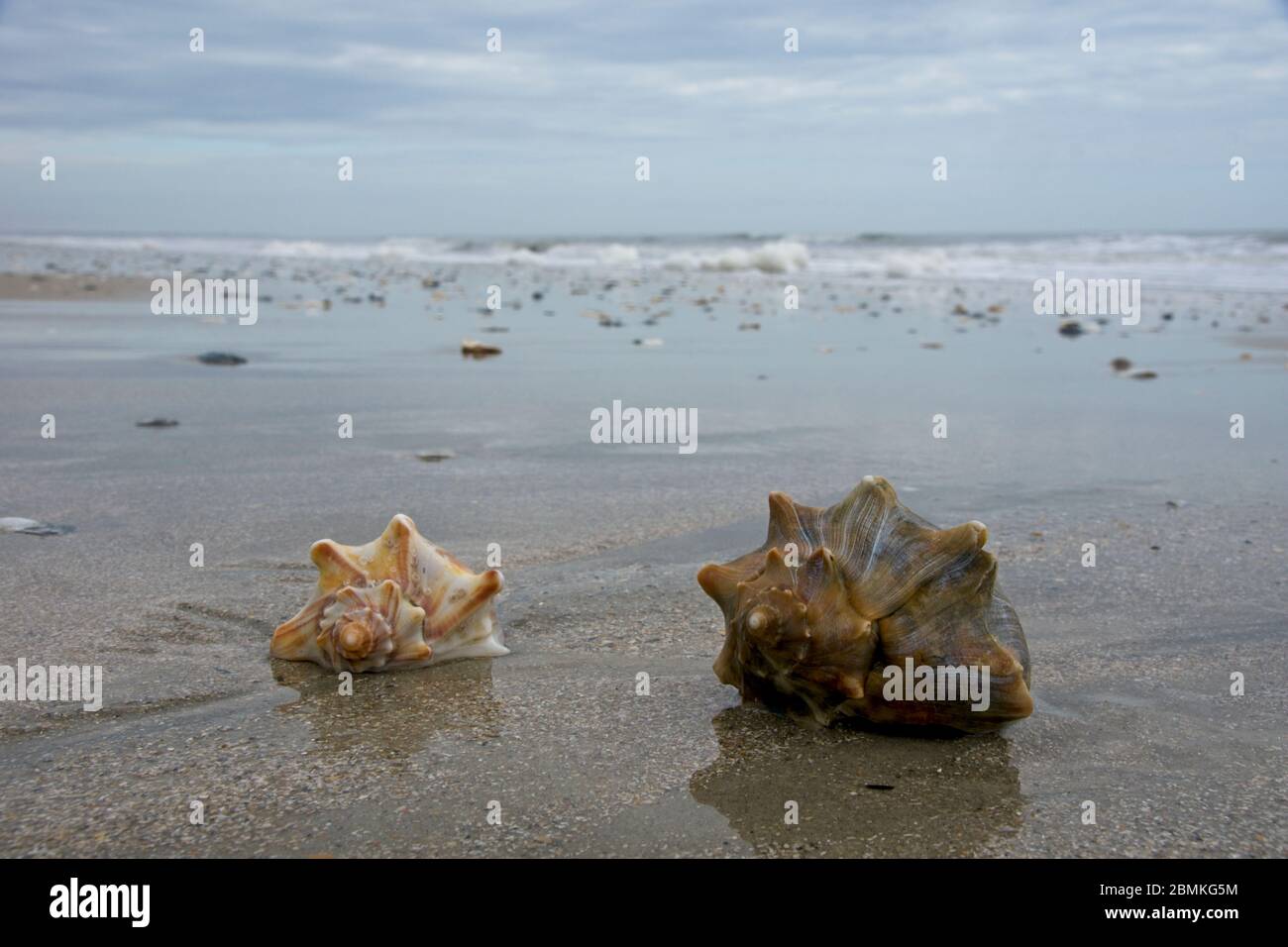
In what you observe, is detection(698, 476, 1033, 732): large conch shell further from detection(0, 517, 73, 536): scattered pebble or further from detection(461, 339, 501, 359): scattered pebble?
detection(461, 339, 501, 359): scattered pebble

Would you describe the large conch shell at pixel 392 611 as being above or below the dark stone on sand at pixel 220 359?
below

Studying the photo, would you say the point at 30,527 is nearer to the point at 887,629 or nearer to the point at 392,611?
the point at 392,611

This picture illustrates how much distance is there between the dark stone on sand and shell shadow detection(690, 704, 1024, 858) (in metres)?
7.74

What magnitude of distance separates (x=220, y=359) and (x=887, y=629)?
8.15 meters

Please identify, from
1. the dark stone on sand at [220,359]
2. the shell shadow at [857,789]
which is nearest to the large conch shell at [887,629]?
the shell shadow at [857,789]

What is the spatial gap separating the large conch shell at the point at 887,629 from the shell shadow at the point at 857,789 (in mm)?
74

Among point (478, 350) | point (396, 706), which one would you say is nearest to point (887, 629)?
point (396, 706)

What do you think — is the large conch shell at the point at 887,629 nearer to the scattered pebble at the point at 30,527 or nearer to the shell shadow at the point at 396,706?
the shell shadow at the point at 396,706

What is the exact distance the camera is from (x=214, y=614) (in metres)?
3.90

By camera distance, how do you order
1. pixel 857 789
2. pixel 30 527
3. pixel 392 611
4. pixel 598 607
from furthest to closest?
1. pixel 30 527
2. pixel 598 607
3. pixel 392 611
4. pixel 857 789

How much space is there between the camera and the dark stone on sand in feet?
32.3

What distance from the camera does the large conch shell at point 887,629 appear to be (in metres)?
2.91

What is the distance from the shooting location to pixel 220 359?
9.89 metres
